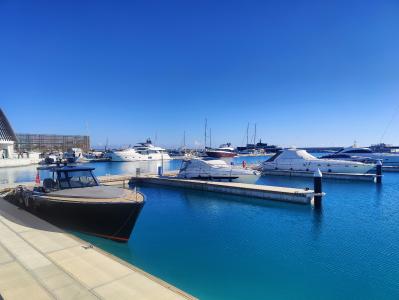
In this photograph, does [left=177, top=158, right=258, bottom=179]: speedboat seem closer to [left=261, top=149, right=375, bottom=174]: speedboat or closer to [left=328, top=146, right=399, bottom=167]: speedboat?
[left=261, top=149, right=375, bottom=174]: speedboat

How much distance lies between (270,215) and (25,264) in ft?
48.6

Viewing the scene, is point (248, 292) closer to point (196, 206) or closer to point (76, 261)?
point (76, 261)

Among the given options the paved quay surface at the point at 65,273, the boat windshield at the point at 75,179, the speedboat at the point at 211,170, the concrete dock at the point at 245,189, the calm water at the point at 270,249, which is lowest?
the calm water at the point at 270,249

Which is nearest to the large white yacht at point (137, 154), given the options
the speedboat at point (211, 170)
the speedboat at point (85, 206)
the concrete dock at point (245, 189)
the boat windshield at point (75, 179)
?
the concrete dock at point (245, 189)

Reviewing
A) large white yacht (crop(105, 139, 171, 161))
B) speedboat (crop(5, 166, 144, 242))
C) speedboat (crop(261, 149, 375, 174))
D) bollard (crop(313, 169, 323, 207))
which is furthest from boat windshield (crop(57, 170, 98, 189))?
large white yacht (crop(105, 139, 171, 161))

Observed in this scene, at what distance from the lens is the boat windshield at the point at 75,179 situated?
14023mm

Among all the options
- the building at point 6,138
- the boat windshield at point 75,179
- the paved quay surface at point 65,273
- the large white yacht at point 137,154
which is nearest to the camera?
the paved quay surface at point 65,273

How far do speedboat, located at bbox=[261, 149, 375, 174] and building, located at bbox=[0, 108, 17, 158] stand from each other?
72.3 m

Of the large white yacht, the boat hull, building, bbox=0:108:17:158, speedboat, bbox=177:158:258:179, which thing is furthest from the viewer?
the large white yacht

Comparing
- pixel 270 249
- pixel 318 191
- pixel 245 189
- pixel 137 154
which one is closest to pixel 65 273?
pixel 270 249

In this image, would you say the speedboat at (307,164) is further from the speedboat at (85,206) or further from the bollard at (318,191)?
the speedboat at (85,206)

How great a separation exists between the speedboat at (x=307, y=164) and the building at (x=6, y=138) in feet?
237

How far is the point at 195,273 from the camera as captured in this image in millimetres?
10453

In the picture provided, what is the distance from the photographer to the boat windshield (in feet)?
46.0
